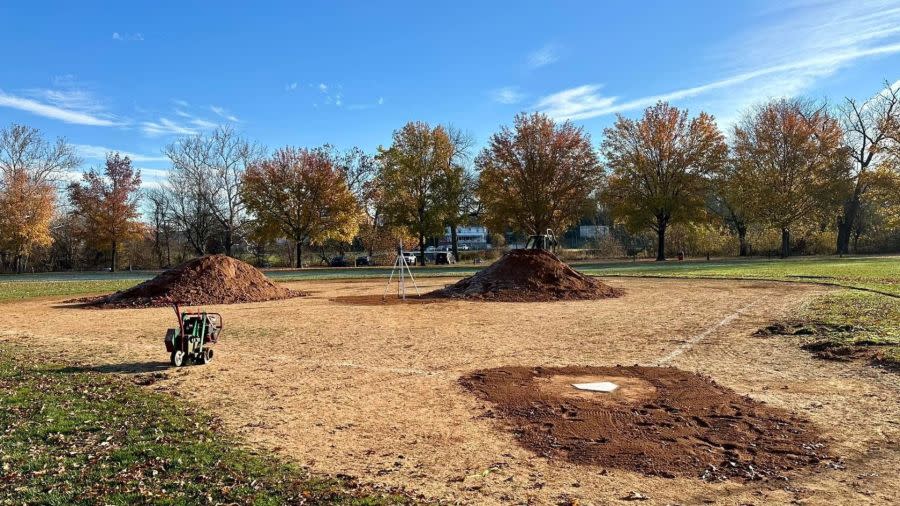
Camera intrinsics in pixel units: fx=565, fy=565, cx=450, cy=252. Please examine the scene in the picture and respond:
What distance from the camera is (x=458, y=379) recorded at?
8.62 metres

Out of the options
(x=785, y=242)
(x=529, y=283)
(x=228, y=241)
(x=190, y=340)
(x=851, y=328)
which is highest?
(x=228, y=241)

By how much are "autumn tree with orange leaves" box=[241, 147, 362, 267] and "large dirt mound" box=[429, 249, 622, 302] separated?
2858cm

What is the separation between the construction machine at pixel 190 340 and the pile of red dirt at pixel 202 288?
996 centimetres

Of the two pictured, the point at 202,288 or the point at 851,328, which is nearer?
the point at 851,328

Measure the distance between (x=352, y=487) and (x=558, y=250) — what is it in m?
53.8

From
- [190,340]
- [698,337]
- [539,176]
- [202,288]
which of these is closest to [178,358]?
[190,340]

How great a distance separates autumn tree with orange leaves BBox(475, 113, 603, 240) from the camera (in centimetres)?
4553

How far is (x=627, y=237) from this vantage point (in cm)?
6084

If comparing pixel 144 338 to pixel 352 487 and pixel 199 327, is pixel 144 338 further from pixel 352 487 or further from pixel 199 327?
pixel 352 487

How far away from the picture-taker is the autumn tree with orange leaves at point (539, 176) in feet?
149

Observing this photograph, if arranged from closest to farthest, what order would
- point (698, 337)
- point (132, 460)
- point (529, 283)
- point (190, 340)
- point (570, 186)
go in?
point (132, 460), point (190, 340), point (698, 337), point (529, 283), point (570, 186)

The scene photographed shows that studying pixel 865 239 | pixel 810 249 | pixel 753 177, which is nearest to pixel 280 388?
pixel 753 177

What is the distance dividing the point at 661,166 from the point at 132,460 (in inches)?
1896

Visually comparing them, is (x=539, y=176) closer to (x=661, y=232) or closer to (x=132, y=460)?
(x=661, y=232)
